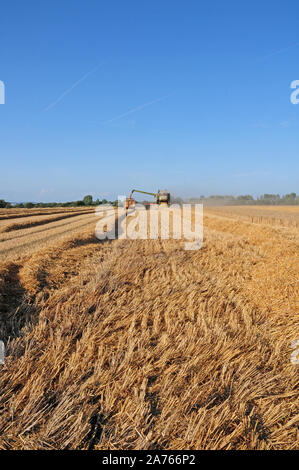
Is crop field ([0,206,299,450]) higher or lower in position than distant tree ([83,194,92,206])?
lower

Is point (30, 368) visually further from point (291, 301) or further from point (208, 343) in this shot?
point (291, 301)

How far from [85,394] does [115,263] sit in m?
4.91

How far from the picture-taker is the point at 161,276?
20.3 feet

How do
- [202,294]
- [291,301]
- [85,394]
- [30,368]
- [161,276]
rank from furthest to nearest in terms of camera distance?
[161,276] → [202,294] → [291,301] → [30,368] → [85,394]

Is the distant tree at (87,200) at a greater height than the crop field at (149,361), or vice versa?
the distant tree at (87,200)

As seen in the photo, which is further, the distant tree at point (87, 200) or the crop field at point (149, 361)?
the distant tree at point (87, 200)

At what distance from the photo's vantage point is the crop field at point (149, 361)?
208 centimetres

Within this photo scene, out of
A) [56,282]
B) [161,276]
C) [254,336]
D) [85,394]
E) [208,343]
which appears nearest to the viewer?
[85,394]

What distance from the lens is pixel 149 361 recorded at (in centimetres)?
295

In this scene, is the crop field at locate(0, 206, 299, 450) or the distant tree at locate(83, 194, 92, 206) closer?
the crop field at locate(0, 206, 299, 450)

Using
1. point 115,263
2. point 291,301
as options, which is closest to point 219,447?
point 291,301

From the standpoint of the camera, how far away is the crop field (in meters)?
2.08

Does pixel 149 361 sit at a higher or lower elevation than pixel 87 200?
lower

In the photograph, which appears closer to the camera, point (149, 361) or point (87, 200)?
point (149, 361)
